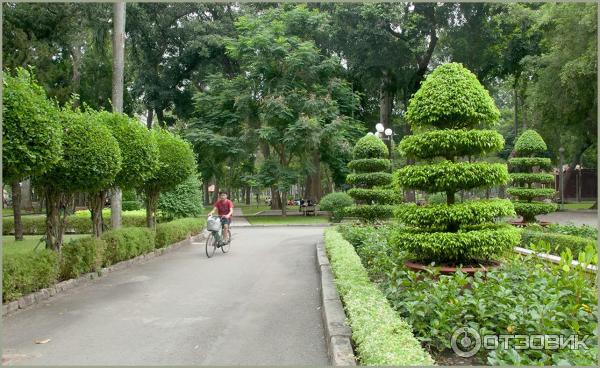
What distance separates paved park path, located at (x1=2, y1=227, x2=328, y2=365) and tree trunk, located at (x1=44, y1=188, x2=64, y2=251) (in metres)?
0.95

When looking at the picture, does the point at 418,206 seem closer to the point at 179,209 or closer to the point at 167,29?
the point at 179,209

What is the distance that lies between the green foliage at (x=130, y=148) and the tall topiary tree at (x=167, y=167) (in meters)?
2.25

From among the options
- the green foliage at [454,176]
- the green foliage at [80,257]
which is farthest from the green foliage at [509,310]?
the green foliage at [80,257]

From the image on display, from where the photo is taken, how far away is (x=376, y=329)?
4.67 meters

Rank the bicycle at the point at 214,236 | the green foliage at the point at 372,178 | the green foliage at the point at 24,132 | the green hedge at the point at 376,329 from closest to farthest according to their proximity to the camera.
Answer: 1. the green hedge at the point at 376,329
2. the green foliage at the point at 24,132
3. the bicycle at the point at 214,236
4. the green foliage at the point at 372,178

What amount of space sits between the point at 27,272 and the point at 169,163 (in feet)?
22.2

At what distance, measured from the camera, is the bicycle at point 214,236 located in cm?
1309

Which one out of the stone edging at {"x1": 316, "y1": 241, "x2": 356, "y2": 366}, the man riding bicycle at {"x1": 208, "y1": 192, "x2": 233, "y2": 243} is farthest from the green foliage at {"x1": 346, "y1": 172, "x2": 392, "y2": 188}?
the stone edging at {"x1": 316, "y1": 241, "x2": 356, "y2": 366}

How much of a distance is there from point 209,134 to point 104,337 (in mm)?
22982

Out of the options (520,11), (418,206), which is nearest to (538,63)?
(520,11)

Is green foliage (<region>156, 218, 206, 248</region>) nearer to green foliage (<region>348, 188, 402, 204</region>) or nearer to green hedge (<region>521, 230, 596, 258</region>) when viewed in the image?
green foliage (<region>348, 188, 402, 204</region>)

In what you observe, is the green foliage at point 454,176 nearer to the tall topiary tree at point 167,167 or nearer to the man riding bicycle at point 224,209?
the man riding bicycle at point 224,209

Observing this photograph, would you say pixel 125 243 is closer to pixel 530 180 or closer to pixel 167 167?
pixel 167 167

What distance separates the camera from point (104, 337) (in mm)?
5855
